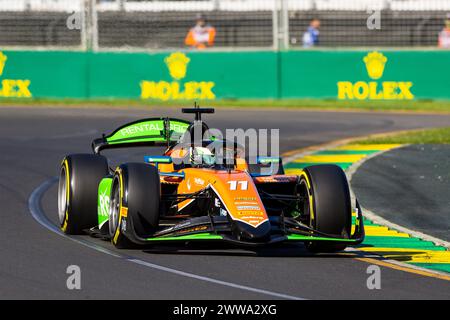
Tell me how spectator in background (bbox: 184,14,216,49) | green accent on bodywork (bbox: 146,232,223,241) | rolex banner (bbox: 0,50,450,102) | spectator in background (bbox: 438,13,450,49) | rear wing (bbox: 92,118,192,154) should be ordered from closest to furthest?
1. green accent on bodywork (bbox: 146,232,223,241)
2. rear wing (bbox: 92,118,192,154)
3. spectator in background (bbox: 438,13,450,49)
4. rolex banner (bbox: 0,50,450,102)
5. spectator in background (bbox: 184,14,216,49)

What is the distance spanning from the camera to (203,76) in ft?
91.2

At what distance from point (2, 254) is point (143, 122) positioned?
2943mm

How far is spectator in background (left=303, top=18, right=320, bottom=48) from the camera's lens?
27.7 meters

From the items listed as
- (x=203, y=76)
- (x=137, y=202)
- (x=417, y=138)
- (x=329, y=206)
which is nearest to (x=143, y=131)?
(x=137, y=202)

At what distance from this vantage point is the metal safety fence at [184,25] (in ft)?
90.9

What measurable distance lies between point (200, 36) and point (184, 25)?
0.55 meters

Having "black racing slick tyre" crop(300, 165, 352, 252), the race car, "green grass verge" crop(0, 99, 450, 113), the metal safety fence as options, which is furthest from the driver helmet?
the metal safety fence

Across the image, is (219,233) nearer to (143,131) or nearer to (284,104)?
(143,131)

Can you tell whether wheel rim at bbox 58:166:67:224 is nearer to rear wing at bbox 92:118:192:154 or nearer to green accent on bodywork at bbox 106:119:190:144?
rear wing at bbox 92:118:192:154

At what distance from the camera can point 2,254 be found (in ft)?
32.9

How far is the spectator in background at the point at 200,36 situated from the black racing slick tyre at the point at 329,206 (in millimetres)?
17921

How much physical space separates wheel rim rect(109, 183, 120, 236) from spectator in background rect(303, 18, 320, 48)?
17.8 meters

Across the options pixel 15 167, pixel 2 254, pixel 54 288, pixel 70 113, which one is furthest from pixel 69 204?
pixel 70 113

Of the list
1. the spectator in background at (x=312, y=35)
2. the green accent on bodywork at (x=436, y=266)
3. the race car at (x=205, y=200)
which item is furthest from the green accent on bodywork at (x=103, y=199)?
the spectator in background at (x=312, y=35)
